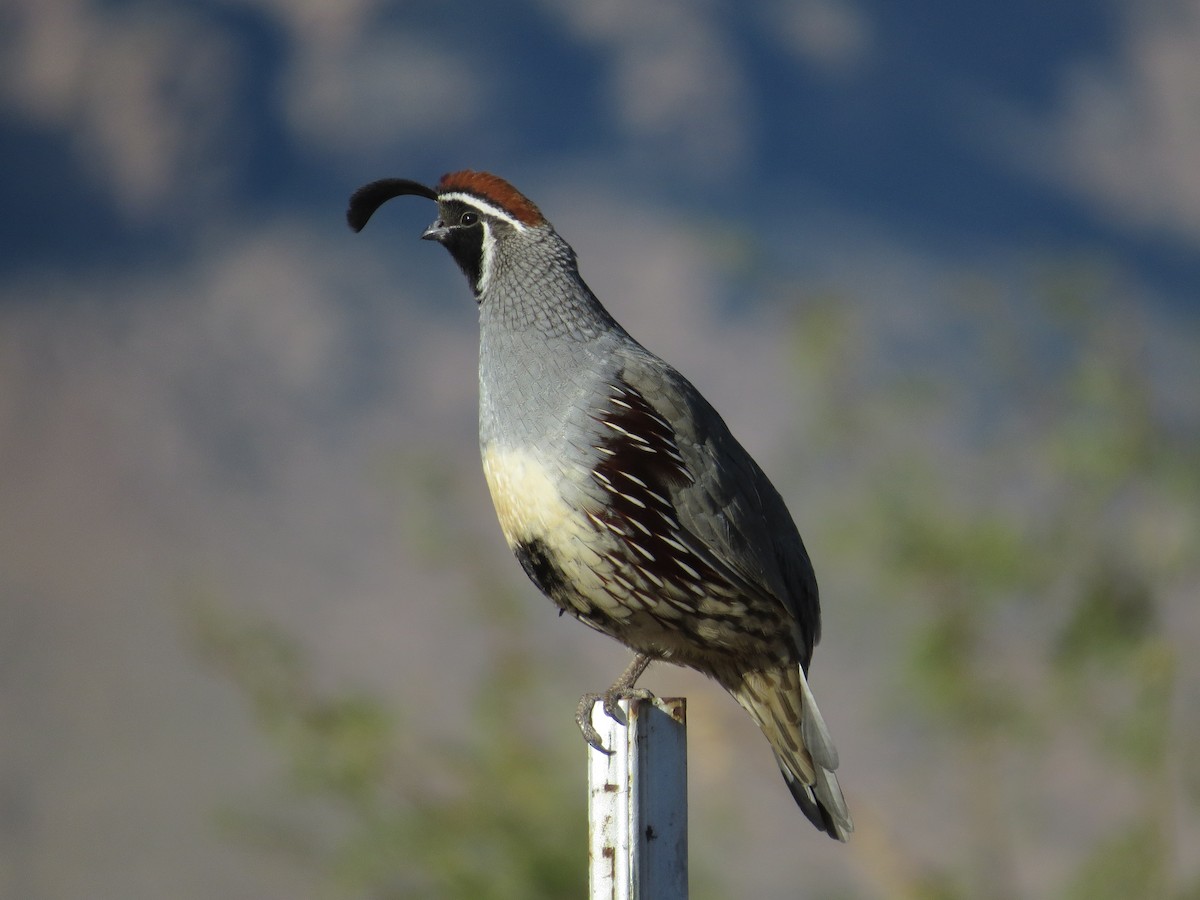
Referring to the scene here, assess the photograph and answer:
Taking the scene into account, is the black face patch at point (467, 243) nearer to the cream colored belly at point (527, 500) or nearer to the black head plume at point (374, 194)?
the black head plume at point (374, 194)

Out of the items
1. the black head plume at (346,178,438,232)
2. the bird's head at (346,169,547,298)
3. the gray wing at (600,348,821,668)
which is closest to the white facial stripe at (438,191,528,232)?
the bird's head at (346,169,547,298)

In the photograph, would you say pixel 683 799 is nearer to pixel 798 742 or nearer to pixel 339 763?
pixel 798 742

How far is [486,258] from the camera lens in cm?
304

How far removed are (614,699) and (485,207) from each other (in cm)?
122

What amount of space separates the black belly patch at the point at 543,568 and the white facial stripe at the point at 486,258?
24.2 inches

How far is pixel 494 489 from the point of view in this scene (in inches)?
108

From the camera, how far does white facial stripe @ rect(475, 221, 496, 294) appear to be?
301 cm

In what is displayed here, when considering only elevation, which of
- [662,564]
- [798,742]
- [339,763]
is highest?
[339,763]

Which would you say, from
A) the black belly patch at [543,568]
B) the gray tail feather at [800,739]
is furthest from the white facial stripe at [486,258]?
the gray tail feather at [800,739]

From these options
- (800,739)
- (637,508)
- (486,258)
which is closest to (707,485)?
(637,508)

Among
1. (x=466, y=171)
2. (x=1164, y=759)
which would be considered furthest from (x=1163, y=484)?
(x=466, y=171)

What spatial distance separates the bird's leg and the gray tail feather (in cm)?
22

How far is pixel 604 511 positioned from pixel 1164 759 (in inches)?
124

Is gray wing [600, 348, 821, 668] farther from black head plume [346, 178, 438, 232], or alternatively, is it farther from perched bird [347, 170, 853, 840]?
black head plume [346, 178, 438, 232]
